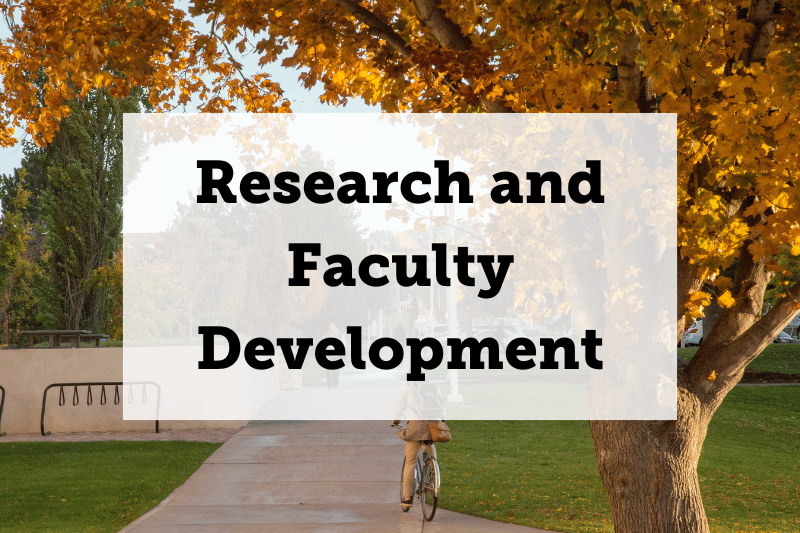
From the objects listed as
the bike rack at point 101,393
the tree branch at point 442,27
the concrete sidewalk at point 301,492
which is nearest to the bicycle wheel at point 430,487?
the concrete sidewalk at point 301,492

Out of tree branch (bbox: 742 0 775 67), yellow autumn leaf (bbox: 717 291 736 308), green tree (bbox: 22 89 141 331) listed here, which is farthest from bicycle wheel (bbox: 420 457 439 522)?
green tree (bbox: 22 89 141 331)

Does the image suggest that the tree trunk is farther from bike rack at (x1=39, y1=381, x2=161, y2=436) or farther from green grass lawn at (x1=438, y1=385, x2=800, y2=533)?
bike rack at (x1=39, y1=381, x2=161, y2=436)

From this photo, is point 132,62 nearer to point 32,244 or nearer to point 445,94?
point 445,94

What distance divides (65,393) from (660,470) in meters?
12.2

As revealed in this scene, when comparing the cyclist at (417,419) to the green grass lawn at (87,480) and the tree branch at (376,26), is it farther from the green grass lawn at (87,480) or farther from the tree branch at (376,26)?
the tree branch at (376,26)

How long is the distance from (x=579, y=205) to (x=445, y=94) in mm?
2088

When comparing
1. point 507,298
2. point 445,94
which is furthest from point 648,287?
point 507,298

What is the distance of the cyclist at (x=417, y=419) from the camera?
791 centimetres

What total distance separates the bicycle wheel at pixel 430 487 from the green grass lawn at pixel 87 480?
112 inches

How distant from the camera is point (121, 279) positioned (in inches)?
845

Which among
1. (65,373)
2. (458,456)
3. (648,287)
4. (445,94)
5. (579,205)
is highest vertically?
(445,94)

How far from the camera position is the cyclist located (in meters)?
7.91

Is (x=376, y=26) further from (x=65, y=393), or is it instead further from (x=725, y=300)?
(x=65, y=393)

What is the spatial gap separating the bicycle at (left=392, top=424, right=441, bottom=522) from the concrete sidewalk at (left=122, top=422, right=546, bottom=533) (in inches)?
5.0
